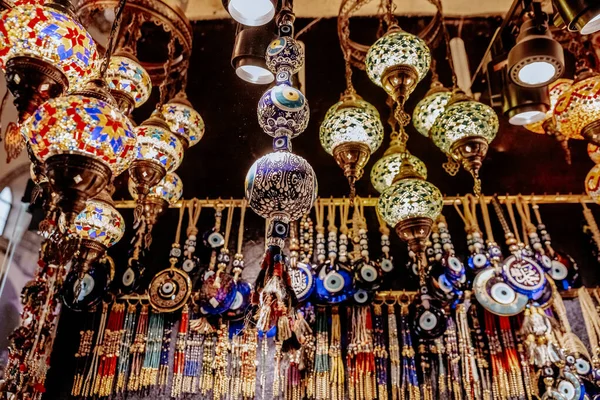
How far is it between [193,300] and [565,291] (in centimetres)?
232

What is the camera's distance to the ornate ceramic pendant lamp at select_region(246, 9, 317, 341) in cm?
134

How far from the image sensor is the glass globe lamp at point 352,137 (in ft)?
6.97

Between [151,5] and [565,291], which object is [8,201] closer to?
[151,5]

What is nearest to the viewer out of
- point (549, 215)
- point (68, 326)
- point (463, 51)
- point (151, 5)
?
point (151, 5)

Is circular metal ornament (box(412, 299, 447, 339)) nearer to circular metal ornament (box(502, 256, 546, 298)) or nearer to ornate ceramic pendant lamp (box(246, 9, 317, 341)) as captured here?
circular metal ornament (box(502, 256, 546, 298))

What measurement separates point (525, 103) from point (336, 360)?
5.71 ft

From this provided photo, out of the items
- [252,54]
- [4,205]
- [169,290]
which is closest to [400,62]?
[252,54]

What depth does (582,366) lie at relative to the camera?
8.61 feet

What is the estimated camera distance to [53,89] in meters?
1.60

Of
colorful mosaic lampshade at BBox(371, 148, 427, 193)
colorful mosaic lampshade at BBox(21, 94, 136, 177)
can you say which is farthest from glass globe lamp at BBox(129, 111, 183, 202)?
colorful mosaic lampshade at BBox(371, 148, 427, 193)

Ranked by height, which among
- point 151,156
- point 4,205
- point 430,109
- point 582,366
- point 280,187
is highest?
point 430,109

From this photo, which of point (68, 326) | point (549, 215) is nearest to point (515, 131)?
point (549, 215)

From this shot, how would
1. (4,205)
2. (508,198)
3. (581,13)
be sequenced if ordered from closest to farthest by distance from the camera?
1. (581,13)
2. (4,205)
3. (508,198)

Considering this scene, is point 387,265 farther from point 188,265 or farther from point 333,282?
point 188,265
